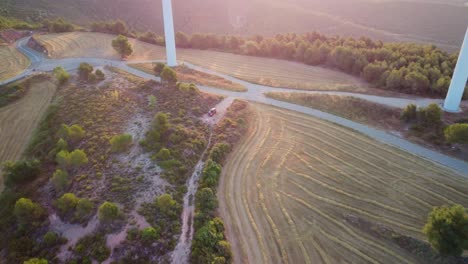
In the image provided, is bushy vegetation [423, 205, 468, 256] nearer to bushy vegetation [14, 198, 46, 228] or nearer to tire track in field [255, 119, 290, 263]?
tire track in field [255, 119, 290, 263]

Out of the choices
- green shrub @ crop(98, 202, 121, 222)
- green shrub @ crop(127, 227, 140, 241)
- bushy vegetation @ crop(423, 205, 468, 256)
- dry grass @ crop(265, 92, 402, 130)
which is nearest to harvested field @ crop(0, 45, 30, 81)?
green shrub @ crop(98, 202, 121, 222)

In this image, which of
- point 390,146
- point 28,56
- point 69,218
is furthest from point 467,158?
point 28,56

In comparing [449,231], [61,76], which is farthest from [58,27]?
[449,231]

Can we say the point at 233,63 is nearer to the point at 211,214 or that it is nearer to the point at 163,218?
the point at 211,214

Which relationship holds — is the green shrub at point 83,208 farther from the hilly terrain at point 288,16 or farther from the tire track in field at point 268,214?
the hilly terrain at point 288,16

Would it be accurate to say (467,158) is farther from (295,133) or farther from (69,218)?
(69,218)

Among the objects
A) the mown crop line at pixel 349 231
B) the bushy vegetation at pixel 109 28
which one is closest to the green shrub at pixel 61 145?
the mown crop line at pixel 349 231
